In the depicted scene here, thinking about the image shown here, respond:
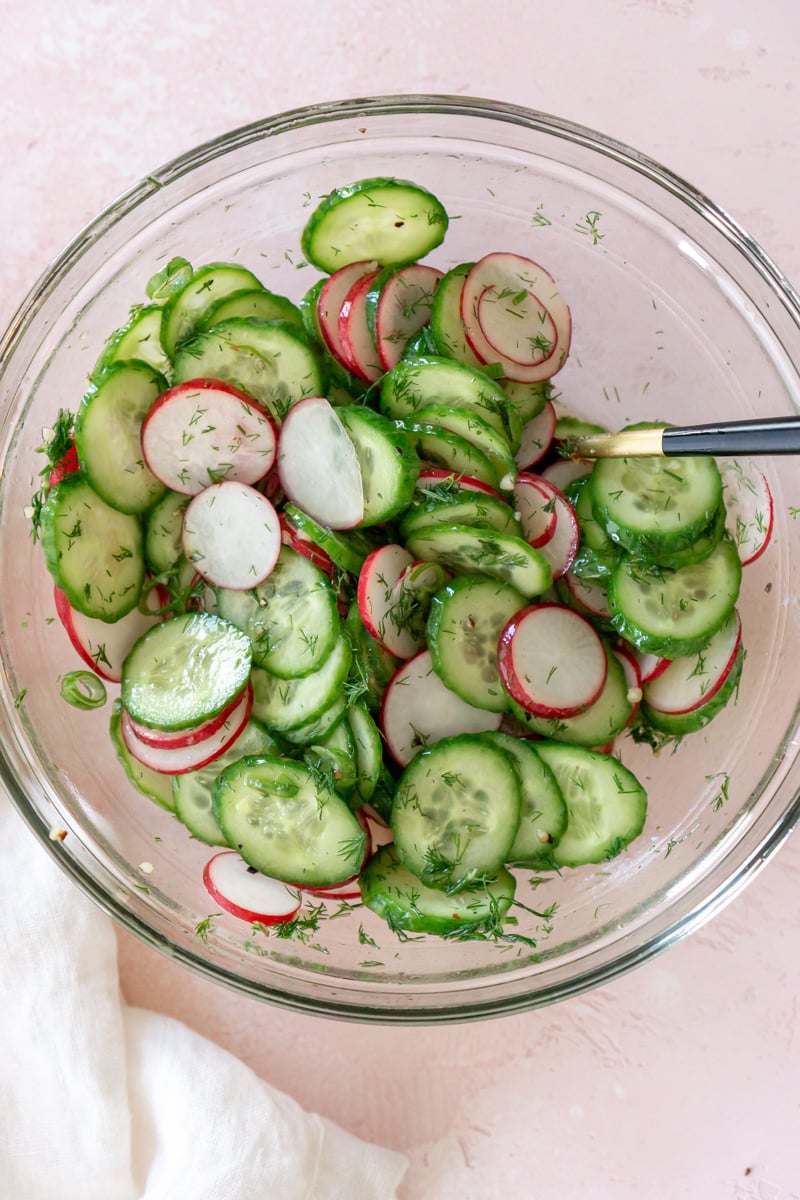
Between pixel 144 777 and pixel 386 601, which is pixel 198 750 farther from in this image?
pixel 386 601

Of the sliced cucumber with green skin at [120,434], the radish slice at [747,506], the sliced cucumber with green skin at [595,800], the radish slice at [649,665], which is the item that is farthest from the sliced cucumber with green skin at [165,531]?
the radish slice at [747,506]

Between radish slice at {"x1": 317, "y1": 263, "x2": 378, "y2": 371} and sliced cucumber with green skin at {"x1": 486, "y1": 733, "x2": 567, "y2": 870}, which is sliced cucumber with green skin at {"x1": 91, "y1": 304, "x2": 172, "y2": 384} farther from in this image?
sliced cucumber with green skin at {"x1": 486, "y1": 733, "x2": 567, "y2": 870}

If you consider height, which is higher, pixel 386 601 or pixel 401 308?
pixel 401 308

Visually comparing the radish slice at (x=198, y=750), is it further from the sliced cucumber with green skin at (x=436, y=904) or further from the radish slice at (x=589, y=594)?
the radish slice at (x=589, y=594)

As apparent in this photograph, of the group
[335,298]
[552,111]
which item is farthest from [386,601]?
[552,111]

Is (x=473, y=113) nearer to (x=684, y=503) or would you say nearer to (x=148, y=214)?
(x=148, y=214)

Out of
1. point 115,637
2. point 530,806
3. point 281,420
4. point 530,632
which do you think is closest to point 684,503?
point 530,632
